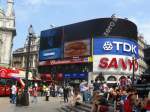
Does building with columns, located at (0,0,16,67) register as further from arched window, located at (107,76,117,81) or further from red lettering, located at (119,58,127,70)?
red lettering, located at (119,58,127,70)

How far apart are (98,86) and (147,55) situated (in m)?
11.9

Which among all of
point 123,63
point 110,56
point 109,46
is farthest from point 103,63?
point 123,63

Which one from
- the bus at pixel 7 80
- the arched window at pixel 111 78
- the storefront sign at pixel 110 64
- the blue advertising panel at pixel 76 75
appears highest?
the storefront sign at pixel 110 64

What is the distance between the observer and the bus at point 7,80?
4528 centimetres

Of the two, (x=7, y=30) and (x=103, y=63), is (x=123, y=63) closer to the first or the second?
(x=103, y=63)

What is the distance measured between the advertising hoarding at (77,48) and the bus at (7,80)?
38.7 meters

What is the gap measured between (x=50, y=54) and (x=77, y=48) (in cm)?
981

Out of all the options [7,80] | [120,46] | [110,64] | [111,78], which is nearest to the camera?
[7,80]

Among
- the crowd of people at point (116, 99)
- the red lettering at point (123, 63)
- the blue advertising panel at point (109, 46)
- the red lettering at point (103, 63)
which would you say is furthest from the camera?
the red lettering at point (123, 63)

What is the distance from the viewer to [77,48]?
8712 cm

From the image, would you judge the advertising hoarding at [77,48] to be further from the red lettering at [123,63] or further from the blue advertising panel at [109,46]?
the red lettering at [123,63]

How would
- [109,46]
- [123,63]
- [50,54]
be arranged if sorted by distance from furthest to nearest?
[50,54] → [123,63] → [109,46]

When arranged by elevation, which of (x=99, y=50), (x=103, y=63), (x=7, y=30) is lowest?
(x=103, y=63)

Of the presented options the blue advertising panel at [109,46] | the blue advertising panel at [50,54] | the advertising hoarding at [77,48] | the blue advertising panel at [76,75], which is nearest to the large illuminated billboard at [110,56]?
the blue advertising panel at [109,46]
